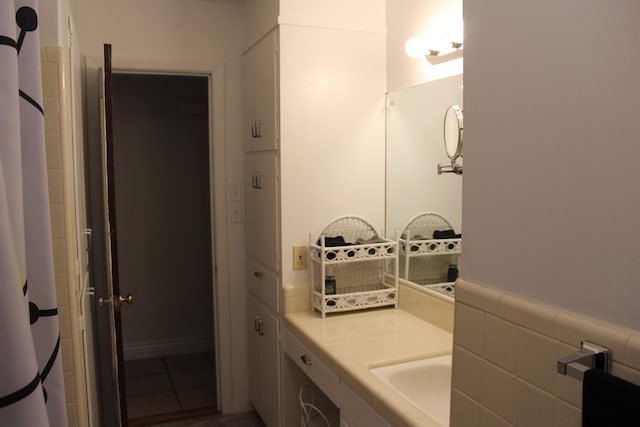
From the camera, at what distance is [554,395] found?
1.02 metres

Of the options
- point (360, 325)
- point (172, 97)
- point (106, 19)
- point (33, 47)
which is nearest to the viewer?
point (33, 47)

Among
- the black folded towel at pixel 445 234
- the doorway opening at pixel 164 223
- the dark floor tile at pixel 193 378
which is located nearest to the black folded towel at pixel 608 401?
the black folded towel at pixel 445 234

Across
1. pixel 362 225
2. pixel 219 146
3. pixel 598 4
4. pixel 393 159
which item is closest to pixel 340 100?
pixel 393 159

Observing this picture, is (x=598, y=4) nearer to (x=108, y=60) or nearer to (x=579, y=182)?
(x=579, y=182)

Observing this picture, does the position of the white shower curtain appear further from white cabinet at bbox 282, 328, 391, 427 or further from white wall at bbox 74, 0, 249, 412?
white wall at bbox 74, 0, 249, 412

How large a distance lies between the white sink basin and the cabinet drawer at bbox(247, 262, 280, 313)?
95 centimetres

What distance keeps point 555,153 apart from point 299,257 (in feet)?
5.92

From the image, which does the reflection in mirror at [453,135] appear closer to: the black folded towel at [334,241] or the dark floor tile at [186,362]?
the black folded towel at [334,241]

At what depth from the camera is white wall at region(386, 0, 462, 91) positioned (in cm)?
225

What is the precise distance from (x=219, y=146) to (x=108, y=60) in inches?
34.4

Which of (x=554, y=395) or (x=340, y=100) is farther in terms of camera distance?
(x=340, y=100)

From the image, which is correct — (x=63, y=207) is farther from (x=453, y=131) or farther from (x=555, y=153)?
(x=453, y=131)

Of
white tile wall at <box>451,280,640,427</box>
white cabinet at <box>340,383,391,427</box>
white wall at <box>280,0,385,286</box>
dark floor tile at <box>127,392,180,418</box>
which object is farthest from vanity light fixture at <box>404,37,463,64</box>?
dark floor tile at <box>127,392,180,418</box>

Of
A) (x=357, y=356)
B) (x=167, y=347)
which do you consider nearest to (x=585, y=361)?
(x=357, y=356)
